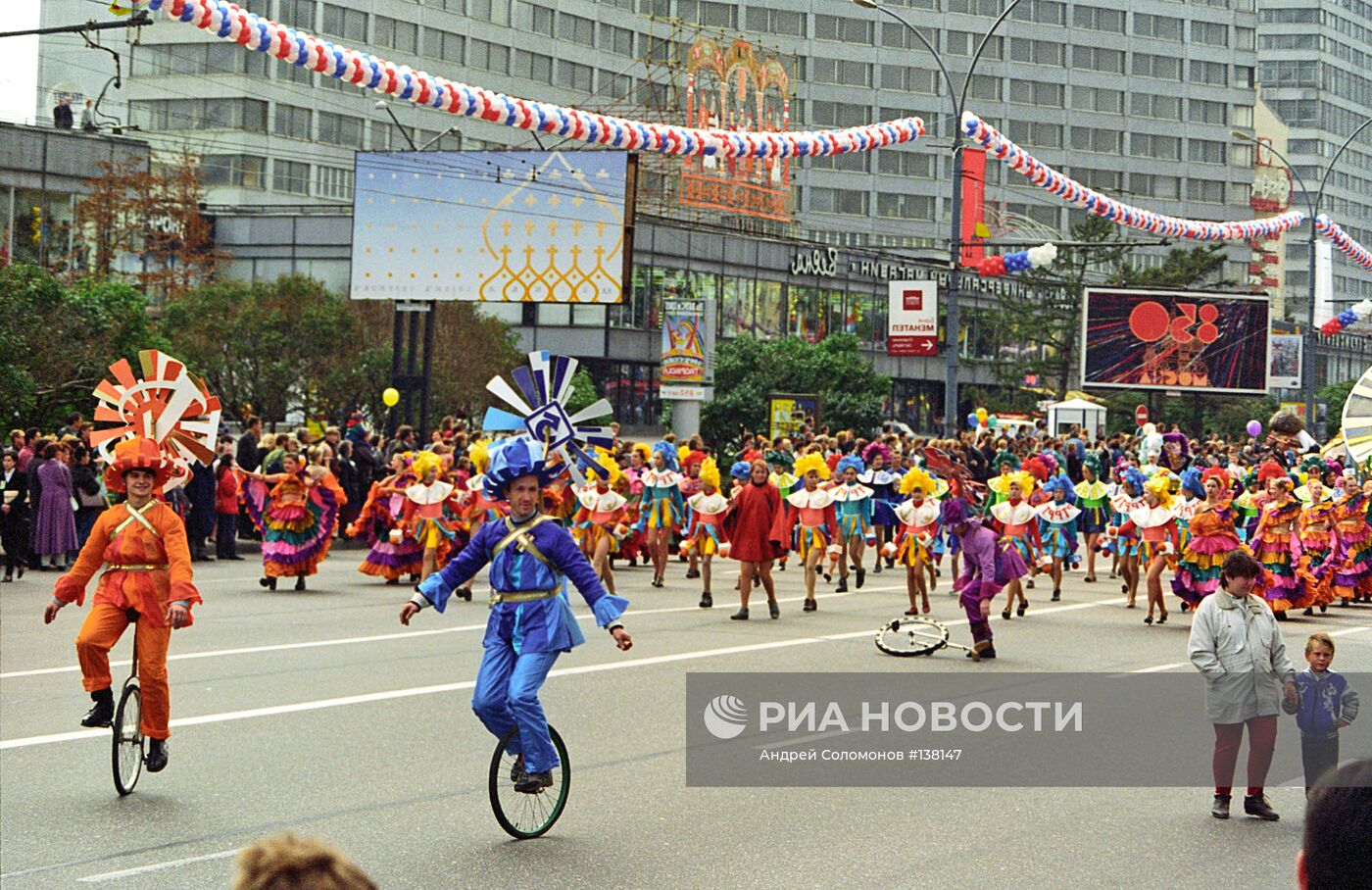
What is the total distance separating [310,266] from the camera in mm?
63438

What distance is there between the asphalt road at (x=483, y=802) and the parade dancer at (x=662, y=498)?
7.93 metres

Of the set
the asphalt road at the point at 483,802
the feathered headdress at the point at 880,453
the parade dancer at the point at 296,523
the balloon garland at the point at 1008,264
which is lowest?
the asphalt road at the point at 483,802

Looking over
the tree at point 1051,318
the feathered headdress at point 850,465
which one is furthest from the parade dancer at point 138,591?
the tree at point 1051,318

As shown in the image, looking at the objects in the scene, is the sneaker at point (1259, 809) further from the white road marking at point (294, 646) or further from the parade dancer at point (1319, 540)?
the parade dancer at point (1319, 540)

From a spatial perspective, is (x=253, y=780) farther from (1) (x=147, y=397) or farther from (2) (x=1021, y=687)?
(2) (x=1021, y=687)

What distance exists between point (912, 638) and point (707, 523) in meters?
5.92

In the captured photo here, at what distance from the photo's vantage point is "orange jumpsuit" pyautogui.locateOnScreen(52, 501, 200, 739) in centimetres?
977

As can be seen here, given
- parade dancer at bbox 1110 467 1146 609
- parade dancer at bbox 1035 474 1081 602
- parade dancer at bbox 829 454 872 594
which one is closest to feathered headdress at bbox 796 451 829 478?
parade dancer at bbox 829 454 872 594

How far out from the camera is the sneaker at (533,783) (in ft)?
28.7

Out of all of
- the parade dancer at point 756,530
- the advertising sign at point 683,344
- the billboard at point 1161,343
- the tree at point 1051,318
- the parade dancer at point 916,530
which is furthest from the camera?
the tree at point 1051,318

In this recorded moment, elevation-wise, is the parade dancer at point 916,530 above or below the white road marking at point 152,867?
above

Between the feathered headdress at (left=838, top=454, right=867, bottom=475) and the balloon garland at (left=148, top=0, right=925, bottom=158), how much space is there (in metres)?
5.57

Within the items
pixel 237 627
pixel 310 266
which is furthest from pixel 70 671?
pixel 310 266

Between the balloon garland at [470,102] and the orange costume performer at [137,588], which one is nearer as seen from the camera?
the orange costume performer at [137,588]
